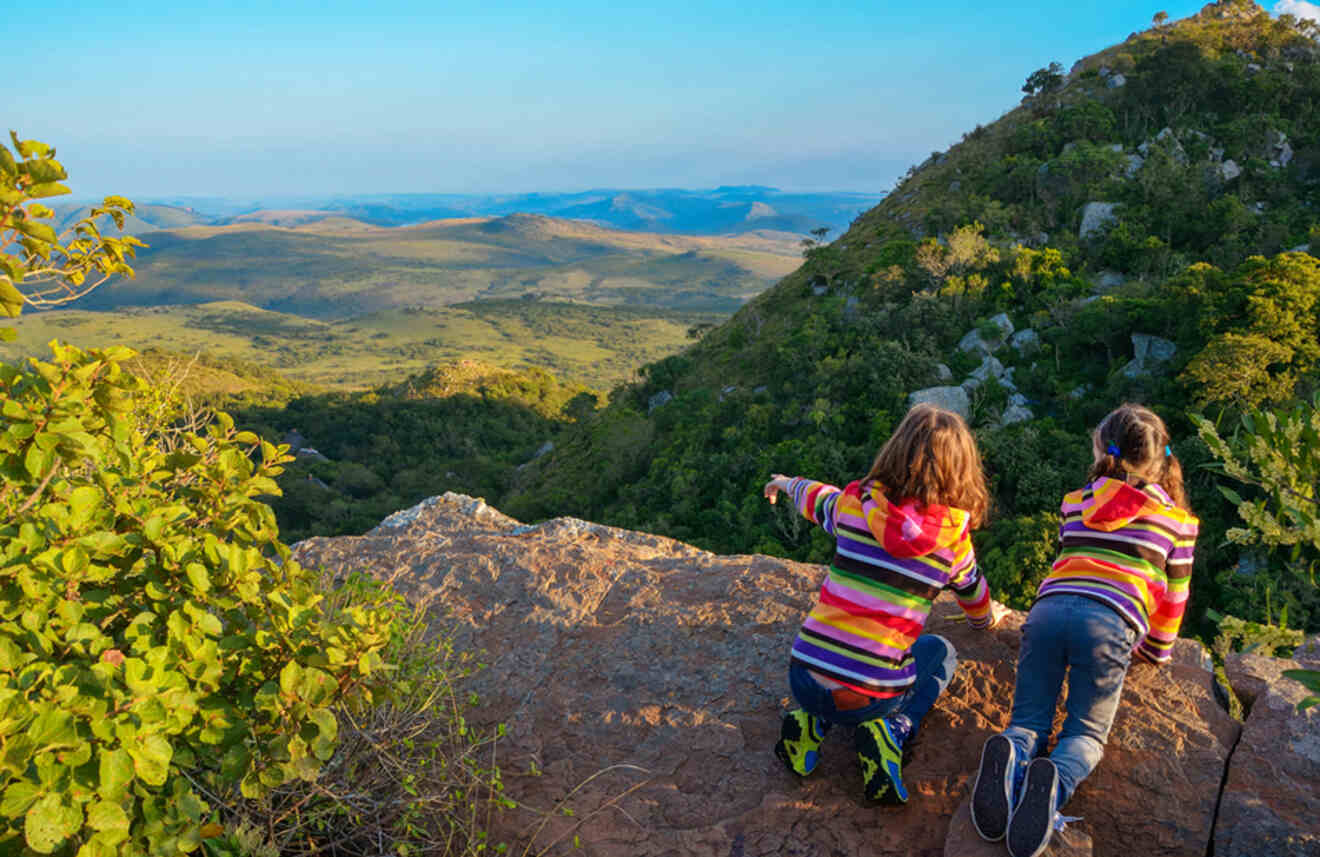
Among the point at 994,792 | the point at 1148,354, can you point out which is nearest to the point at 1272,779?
the point at 994,792

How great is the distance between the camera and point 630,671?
13.4ft

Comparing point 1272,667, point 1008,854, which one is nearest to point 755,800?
point 1008,854

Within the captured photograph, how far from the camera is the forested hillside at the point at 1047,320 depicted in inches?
501

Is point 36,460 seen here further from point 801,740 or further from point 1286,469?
point 1286,469

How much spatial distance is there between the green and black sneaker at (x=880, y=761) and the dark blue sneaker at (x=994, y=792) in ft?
1.05

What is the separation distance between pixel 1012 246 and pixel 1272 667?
62.1 ft

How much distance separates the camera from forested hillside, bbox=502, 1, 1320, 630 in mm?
12734

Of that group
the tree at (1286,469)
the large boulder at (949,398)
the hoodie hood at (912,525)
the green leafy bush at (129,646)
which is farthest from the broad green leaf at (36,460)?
the large boulder at (949,398)

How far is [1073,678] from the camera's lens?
10.2 ft

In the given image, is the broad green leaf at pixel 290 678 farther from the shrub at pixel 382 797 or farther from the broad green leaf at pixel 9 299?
the broad green leaf at pixel 9 299

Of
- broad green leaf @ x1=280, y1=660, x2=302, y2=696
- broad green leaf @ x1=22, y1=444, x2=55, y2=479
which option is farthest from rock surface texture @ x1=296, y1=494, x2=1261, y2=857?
broad green leaf @ x1=22, y1=444, x2=55, y2=479

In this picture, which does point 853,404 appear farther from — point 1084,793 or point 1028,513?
point 1084,793

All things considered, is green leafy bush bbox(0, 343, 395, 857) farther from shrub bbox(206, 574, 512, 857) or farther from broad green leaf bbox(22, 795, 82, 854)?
shrub bbox(206, 574, 512, 857)

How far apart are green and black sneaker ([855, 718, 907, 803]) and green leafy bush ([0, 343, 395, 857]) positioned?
6.53 ft
